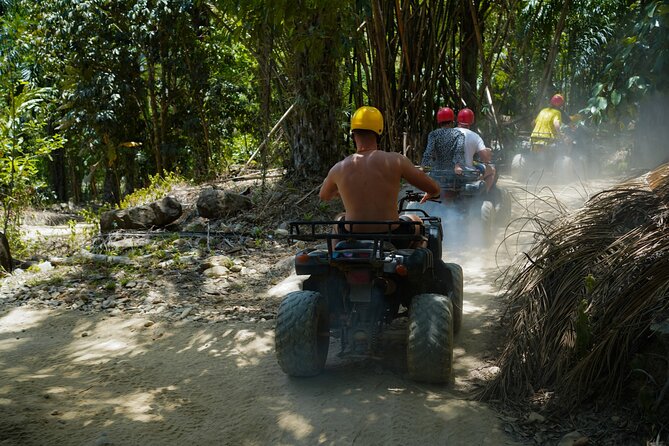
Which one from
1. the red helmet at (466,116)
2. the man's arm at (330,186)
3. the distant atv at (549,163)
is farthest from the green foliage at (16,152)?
the distant atv at (549,163)

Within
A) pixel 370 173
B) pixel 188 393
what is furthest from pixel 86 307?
pixel 370 173

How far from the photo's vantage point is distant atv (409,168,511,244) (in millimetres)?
7414

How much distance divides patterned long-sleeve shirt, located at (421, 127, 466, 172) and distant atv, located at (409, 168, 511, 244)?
15 centimetres

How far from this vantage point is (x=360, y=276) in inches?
149

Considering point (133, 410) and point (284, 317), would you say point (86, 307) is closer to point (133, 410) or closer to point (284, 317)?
point (133, 410)

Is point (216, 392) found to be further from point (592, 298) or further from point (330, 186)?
point (592, 298)

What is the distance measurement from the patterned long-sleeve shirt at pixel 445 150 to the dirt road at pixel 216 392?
2.52 meters

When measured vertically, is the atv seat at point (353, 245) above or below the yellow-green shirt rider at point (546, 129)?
below

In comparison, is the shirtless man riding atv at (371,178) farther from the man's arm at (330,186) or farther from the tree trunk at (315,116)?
the tree trunk at (315,116)

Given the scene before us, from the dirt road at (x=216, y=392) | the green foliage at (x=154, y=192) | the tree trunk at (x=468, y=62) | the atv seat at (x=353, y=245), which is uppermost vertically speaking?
the tree trunk at (x=468, y=62)

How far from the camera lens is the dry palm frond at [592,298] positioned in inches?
131

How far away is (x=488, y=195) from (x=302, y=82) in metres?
3.30

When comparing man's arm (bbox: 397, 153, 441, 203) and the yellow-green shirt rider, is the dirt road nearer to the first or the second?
man's arm (bbox: 397, 153, 441, 203)

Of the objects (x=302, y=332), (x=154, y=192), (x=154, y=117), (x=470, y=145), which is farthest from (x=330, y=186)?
(x=154, y=117)
